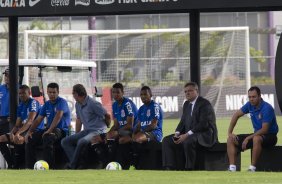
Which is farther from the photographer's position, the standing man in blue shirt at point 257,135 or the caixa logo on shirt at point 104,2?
the caixa logo on shirt at point 104,2

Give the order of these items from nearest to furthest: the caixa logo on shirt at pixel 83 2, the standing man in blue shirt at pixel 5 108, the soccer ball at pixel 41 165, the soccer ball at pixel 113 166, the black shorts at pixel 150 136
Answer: the caixa logo on shirt at pixel 83 2 → the soccer ball at pixel 113 166 → the black shorts at pixel 150 136 → the soccer ball at pixel 41 165 → the standing man in blue shirt at pixel 5 108

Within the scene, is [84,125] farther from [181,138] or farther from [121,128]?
[181,138]

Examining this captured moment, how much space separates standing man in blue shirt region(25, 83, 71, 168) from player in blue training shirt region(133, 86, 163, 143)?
1.37 meters

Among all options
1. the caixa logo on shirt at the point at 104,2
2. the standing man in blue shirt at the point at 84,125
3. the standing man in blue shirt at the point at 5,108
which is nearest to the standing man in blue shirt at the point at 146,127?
the standing man in blue shirt at the point at 84,125

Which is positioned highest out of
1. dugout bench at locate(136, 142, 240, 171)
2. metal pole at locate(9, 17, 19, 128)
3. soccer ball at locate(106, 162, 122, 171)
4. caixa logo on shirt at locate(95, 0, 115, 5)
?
caixa logo on shirt at locate(95, 0, 115, 5)

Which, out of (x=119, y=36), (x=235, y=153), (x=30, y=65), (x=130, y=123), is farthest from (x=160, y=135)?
(x=119, y=36)

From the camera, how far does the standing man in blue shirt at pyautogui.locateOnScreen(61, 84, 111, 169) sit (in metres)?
17.9

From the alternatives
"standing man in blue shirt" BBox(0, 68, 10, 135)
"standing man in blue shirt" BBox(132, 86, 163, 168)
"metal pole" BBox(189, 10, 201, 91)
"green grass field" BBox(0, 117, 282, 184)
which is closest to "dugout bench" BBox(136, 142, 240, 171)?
"standing man in blue shirt" BBox(132, 86, 163, 168)

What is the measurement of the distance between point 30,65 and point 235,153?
9254mm

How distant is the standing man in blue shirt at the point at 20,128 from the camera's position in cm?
1859

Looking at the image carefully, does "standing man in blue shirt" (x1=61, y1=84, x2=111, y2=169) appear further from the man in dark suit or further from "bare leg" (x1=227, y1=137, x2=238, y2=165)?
"bare leg" (x1=227, y1=137, x2=238, y2=165)

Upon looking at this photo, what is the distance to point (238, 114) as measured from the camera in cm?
1680

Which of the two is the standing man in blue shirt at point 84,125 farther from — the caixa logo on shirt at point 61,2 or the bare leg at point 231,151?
the bare leg at point 231,151

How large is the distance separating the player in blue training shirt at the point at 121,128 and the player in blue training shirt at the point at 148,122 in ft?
0.54
